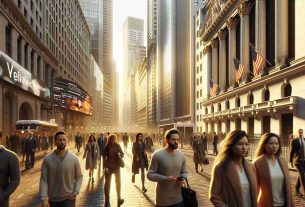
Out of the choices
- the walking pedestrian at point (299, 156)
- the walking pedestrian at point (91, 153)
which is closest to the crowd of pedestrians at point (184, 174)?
the walking pedestrian at point (299, 156)

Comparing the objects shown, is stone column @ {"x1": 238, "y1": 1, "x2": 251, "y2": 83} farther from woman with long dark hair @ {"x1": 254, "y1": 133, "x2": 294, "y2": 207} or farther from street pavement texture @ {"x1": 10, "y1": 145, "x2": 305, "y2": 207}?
woman with long dark hair @ {"x1": 254, "y1": 133, "x2": 294, "y2": 207}

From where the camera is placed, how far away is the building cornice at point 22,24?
35.6m

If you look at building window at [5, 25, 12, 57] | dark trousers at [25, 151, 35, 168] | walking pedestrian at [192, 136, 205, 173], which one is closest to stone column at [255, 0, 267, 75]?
walking pedestrian at [192, 136, 205, 173]

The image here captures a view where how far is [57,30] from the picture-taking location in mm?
69750

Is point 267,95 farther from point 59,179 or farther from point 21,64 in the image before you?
point 59,179

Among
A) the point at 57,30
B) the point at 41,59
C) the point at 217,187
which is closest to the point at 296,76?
the point at 217,187

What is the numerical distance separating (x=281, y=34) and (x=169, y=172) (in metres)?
32.0

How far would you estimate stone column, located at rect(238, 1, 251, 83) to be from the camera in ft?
147

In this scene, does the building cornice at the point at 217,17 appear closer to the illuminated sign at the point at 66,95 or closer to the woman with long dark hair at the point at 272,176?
the illuminated sign at the point at 66,95

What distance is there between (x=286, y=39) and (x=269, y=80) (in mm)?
3896

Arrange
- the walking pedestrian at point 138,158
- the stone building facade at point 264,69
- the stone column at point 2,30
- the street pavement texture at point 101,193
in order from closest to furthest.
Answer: the street pavement texture at point 101,193 < the walking pedestrian at point 138,158 < the stone building facade at point 264,69 < the stone column at point 2,30

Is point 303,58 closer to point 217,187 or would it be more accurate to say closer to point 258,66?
point 258,66

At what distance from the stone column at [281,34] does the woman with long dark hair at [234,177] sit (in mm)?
31769

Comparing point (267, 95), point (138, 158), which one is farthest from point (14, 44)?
point (138, 158)
